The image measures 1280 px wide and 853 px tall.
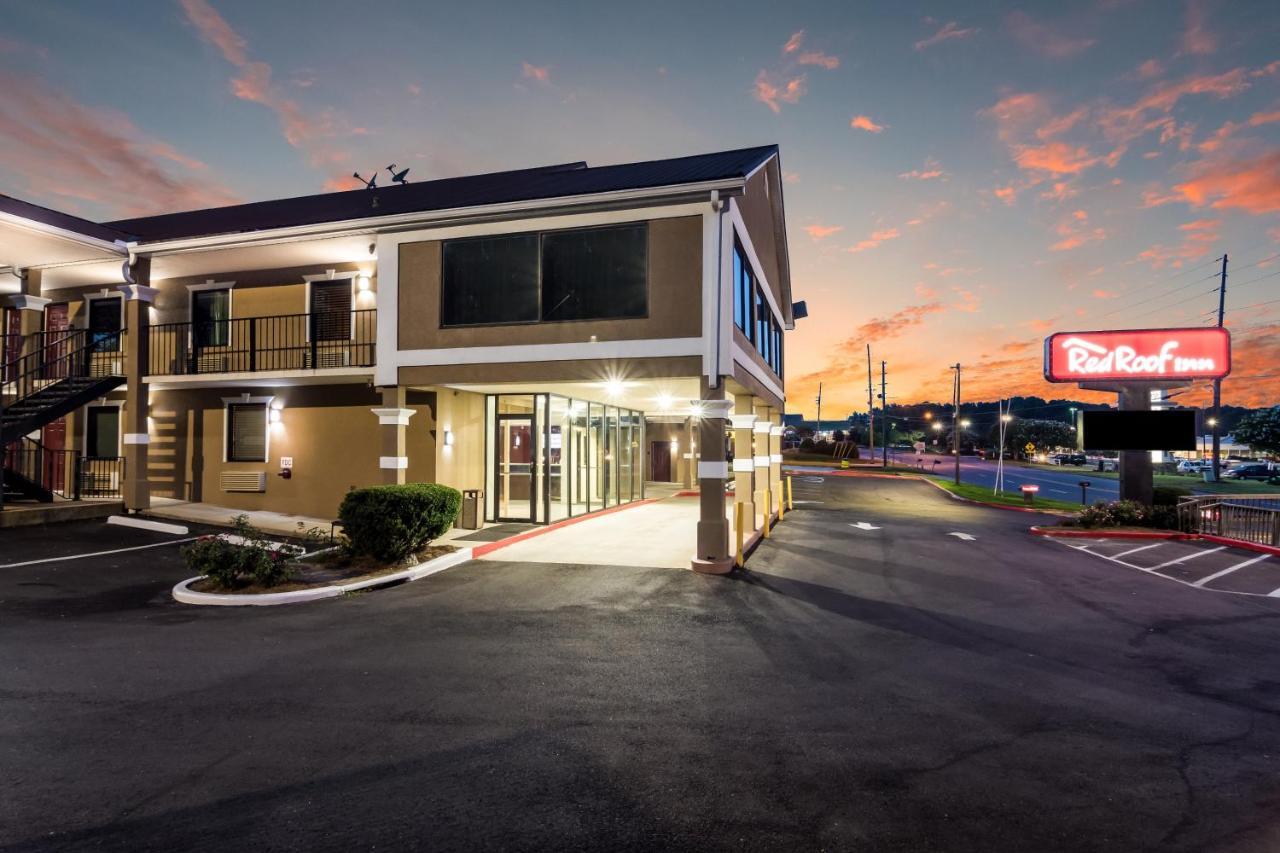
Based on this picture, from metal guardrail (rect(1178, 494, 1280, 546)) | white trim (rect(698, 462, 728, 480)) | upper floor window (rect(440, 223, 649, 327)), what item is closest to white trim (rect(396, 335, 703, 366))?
upper floor window (rect(440, 223, 649, 327))

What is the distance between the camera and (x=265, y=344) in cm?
1656

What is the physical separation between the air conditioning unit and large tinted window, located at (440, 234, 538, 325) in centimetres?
768

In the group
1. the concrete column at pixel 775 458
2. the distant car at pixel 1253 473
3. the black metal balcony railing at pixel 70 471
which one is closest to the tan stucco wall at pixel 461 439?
the concrete column at pixel 775 458

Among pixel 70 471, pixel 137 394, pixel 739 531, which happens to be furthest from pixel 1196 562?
pixel 70 471

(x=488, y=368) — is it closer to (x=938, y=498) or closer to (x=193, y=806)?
(x=193, y=806)

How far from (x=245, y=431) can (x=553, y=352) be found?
10.2m

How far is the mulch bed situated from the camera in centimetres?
928

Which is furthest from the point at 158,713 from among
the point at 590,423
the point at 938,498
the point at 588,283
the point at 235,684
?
the point at 938,498

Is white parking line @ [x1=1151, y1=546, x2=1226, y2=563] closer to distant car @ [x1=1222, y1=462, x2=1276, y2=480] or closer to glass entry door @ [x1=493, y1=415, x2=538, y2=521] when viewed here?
glass entry door @ [x1=493, y1=415, x2=538, y2=521]

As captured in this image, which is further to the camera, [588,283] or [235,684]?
[588,283]

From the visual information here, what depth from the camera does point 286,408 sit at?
Result: 16.3 meters

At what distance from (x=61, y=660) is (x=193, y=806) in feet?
13.7

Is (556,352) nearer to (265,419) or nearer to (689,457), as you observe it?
(265,419)

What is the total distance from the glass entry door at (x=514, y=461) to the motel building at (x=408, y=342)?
0.08 metres
